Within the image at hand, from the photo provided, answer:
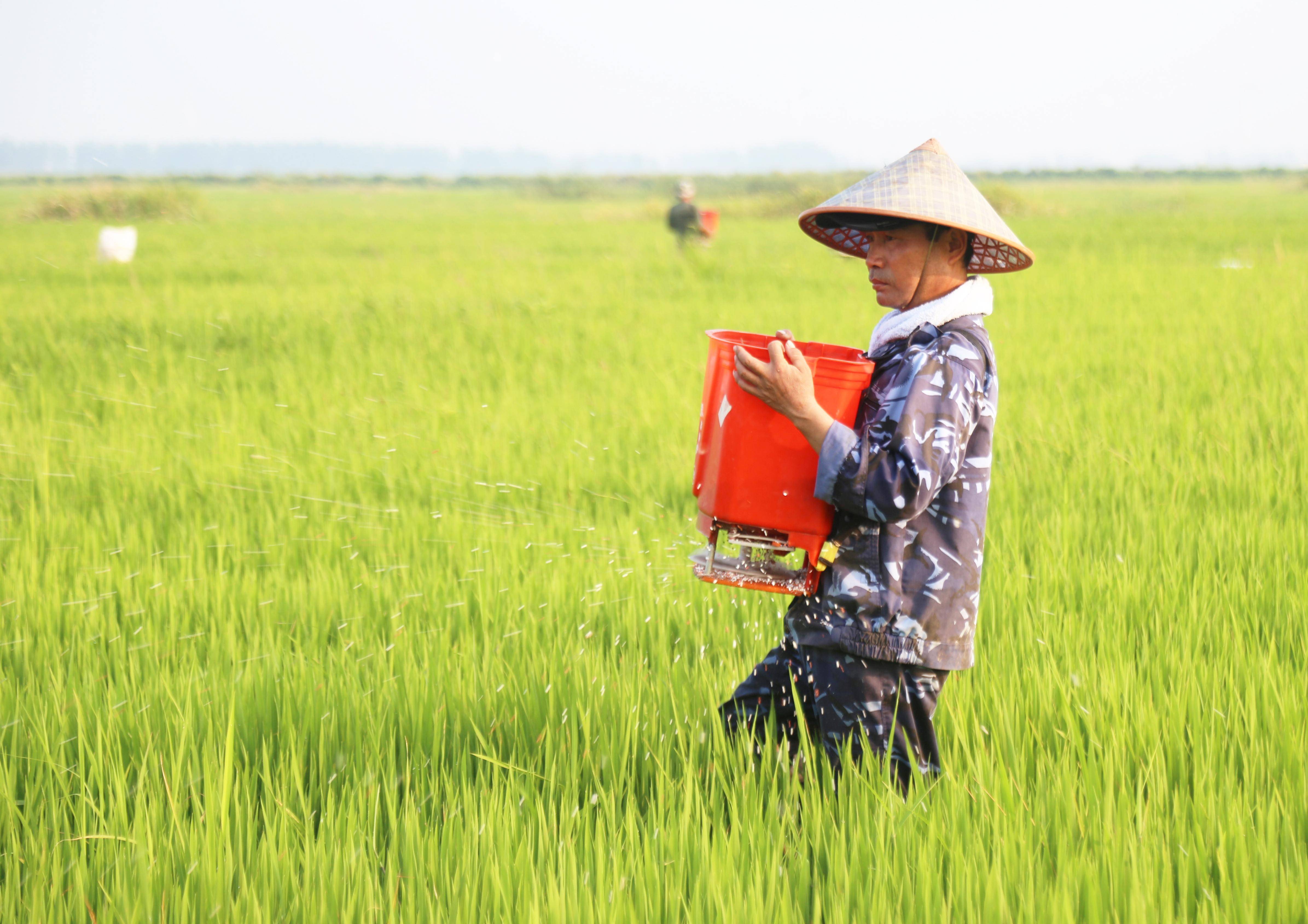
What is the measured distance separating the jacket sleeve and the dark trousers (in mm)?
299

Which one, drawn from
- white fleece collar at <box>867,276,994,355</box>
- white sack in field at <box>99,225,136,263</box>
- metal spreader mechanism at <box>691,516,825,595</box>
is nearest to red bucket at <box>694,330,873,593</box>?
metal spreader mechanism at <box>691,516,825,595</box>

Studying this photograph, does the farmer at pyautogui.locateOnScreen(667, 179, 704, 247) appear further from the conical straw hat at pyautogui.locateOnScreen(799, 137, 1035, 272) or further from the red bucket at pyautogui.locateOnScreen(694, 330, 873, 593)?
the red bucket at pyautogui.locateOnScreen(694, 330, 873, 593)

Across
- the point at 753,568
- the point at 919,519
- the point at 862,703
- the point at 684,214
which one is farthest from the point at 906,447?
the point at 684,214

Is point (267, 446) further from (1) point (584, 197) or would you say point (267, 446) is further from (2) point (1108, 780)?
(1) point (584, 197)

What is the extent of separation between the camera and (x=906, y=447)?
1593 millimetres

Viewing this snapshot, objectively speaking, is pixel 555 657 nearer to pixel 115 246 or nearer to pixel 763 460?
pixel 763 460

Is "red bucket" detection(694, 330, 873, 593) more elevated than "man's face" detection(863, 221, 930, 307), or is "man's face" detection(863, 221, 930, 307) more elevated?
"man's face" detection(863, 221, 930, 307)

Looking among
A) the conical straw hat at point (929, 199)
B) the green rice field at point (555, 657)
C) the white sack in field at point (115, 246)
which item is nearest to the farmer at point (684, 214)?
the white sack in field at point (115, 246)

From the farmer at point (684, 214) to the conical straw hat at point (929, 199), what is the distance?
1296 cm

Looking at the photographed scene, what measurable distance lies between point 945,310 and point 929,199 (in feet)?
0.60

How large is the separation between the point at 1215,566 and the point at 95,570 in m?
3.45

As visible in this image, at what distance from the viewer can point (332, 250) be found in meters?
17.9

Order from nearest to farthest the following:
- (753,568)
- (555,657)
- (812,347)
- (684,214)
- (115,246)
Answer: (812,347)
(753,568)
(555,657)
(115,246)
(684,214)

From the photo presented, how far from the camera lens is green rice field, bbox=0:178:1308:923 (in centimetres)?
160
